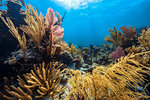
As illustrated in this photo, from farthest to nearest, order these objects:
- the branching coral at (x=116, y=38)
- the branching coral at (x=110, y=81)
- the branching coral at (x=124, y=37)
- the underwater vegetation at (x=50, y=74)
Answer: the branching coral at (x=116, y=38) < the branching coral at (x=124, y=37) < the underwater vegetation at (x=50, y=74) < the branching coral at (x=110, y=81)

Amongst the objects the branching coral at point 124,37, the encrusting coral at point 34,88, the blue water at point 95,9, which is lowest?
the encrusting coral at point 34,88

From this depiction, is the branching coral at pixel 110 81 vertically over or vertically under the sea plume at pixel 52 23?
under

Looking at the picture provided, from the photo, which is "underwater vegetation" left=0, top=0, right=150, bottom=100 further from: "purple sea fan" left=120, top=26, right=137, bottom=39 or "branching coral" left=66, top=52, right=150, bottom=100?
"purple sea fan" left=120, top=26, right=137, bottom=39

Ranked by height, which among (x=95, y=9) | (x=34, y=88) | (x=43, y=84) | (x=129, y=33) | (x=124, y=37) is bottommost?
(x=34, y=88)

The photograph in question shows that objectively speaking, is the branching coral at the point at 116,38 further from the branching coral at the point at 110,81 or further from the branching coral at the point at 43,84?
the branching coral at the point at 43,84

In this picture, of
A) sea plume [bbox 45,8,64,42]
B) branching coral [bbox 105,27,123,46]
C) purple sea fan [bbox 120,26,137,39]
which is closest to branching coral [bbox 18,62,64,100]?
sea plume [bbox 45,8,64,42]

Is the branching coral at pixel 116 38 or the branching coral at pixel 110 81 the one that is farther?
the branching coral at pixel 116 38

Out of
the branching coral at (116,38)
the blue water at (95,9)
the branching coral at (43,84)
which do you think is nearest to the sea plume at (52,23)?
the branching coral at (43,84)

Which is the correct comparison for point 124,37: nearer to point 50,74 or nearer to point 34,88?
point 50,74

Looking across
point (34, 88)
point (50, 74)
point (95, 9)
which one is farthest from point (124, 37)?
point (95, 9)

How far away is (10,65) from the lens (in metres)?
1.85

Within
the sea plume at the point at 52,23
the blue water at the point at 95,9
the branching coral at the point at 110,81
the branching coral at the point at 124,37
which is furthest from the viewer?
the blue water at the point at 95,9

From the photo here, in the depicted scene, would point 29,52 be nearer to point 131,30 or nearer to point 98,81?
point 98,81

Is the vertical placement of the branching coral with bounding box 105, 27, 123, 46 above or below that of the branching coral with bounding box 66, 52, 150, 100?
above
